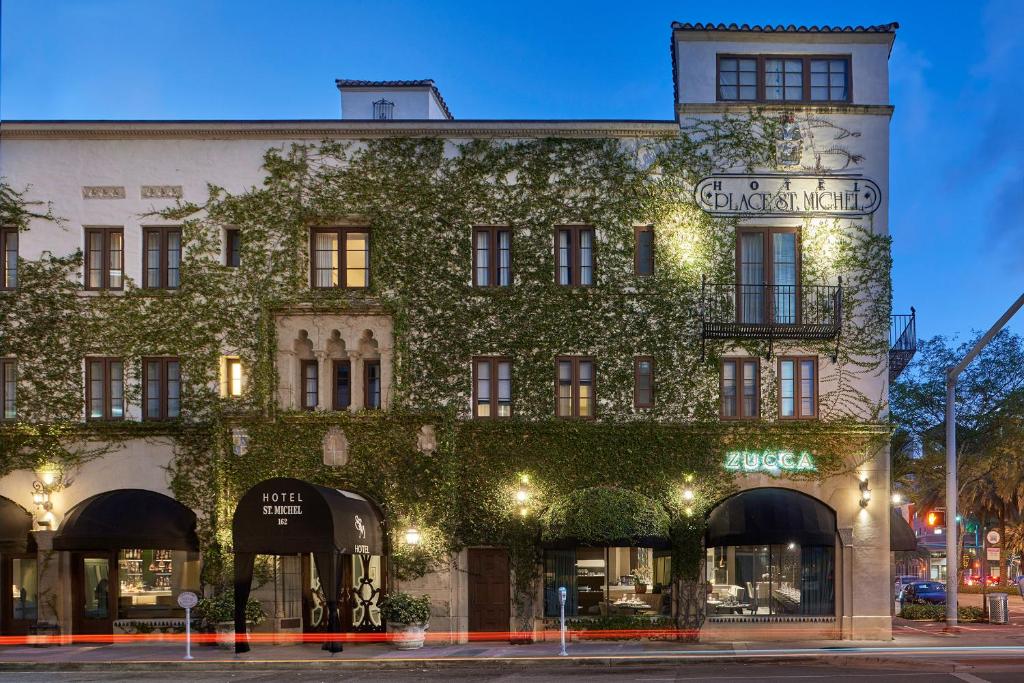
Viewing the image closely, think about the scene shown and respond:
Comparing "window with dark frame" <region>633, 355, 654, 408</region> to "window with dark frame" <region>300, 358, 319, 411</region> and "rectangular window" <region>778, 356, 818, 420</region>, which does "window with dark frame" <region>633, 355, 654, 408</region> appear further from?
"window with dark frame" <region>300, 358, 319, 411</region>

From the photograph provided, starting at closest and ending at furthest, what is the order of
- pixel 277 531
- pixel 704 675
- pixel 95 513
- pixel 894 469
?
pixel 704 675 < pixel 277 531 < pixel 95 513 < pixel 894 469

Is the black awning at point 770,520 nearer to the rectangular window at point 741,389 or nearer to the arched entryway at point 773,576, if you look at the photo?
the arched entryway at point 773,576

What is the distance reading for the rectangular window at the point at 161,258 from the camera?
27.8 metres

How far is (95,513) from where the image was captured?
26.3 meters

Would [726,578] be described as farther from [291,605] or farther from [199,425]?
[199,425]

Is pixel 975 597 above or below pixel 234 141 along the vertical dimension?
below

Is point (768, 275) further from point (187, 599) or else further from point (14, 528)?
point (14, 528)

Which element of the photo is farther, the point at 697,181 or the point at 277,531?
the point at 697,181

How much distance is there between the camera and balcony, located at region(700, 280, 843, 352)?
26953mm

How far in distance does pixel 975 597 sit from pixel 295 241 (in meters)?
37.5

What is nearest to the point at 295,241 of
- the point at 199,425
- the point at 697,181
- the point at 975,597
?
the point at 199,425

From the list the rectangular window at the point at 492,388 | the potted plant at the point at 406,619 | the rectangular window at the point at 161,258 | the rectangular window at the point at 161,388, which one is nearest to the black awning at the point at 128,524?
the rectangular window at the point at 161,388

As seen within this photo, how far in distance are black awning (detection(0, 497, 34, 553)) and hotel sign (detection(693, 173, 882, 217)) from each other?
1923cm

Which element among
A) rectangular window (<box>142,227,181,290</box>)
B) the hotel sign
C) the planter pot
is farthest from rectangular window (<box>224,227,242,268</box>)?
the hotel sign
